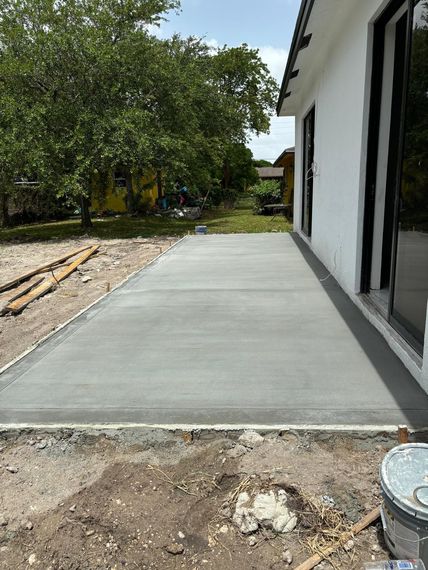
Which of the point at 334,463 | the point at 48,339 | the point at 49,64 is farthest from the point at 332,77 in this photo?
the point at 49,64

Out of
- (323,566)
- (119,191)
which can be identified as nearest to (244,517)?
(323,566)

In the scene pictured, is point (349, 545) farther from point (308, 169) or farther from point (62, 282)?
point (308, 169)

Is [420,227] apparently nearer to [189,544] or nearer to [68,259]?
[189,544]

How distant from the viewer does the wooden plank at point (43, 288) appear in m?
5.61

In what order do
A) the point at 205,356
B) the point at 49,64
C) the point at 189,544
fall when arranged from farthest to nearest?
the point at 49,64
the point at 205,356
the point at 189,544

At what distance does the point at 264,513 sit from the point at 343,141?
4.15 meters

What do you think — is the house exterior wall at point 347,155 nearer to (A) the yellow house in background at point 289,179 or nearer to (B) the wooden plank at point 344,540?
(B) the wooden plank at point 344,540

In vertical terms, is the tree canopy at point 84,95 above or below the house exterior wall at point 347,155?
above

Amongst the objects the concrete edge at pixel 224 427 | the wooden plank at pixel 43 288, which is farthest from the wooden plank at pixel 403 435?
the wooden plank at pixel 43 288

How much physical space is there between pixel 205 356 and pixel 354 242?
6.89 ft

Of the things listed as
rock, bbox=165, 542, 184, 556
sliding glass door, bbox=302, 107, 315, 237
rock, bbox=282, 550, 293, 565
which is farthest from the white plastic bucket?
sliding glass door, bbox=302, 107, 315, 237

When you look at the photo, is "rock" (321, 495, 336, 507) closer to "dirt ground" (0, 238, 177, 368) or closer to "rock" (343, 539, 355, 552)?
"rock" (343, 539, 355, 552)

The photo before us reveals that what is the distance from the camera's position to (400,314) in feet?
10.1

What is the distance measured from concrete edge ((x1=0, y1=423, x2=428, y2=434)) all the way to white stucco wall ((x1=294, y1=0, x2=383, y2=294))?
7.45 feet
